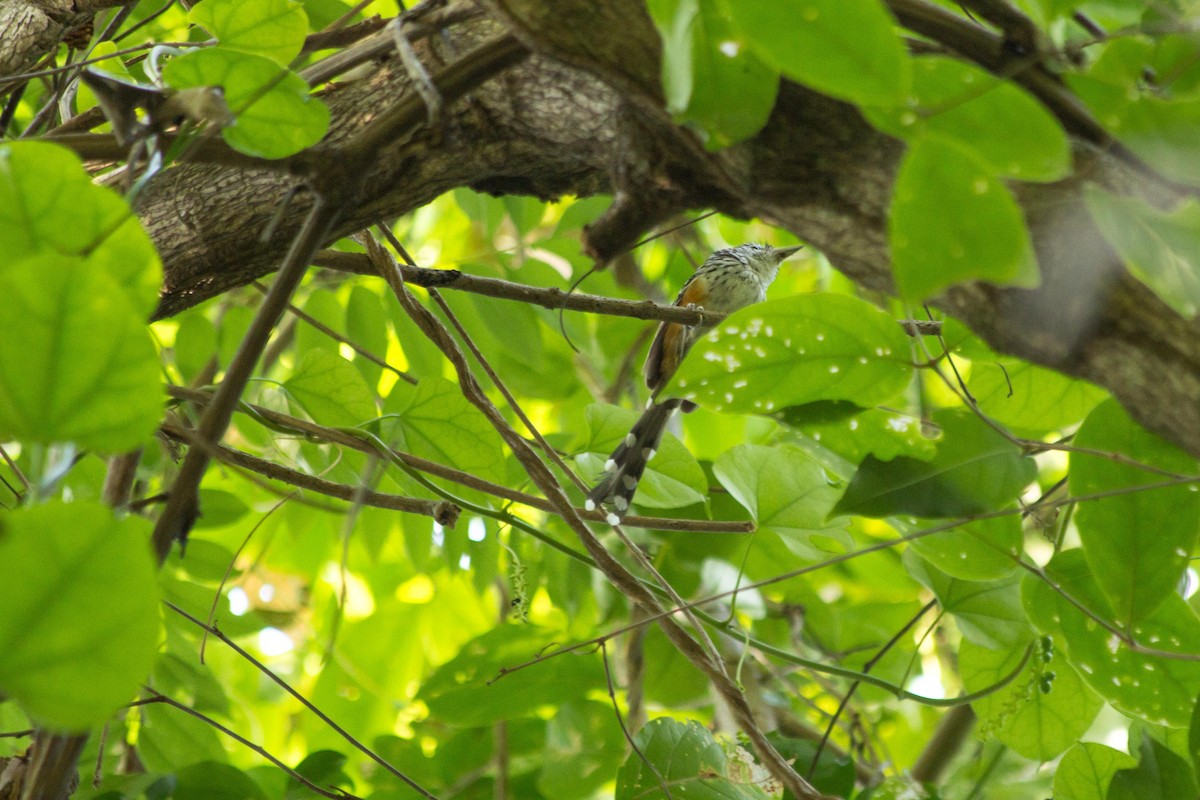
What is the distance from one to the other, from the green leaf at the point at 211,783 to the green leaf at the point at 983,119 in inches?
51.8

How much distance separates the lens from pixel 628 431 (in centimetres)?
162

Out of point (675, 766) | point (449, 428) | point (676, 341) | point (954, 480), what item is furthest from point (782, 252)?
point (954, 480)

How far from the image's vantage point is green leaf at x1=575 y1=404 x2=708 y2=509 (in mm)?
1514

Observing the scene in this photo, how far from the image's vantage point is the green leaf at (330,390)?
1.46m

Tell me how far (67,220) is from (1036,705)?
144 centimetres

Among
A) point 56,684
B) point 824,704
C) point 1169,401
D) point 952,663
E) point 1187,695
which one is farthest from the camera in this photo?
point 952,663

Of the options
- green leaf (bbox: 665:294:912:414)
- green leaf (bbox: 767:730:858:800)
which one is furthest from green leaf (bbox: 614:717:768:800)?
green leaf (bbox: 665:294:912:414)

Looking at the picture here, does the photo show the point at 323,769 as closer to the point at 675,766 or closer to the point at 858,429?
the point at 675,766

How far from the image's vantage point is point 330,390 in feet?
4.79

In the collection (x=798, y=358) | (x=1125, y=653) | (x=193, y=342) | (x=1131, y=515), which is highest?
(x=798, y=358)

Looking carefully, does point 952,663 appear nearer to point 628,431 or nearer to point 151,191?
point 628,431

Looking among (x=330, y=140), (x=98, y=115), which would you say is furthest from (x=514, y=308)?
(x=98, y=115)

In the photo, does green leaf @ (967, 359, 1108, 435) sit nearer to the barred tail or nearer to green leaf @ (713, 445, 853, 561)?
green leaf @ (713, 445, 853, 561)

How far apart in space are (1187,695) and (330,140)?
1.30m
